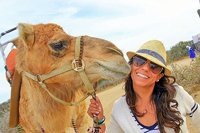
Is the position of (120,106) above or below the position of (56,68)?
below

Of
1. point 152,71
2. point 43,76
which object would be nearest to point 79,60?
point 43,76

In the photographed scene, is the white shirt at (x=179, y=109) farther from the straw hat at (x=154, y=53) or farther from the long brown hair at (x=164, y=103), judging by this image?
the straw hat at (x=154, y=53)

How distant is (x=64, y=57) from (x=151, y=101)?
3.31 ft

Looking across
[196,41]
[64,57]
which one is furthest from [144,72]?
[196,41]

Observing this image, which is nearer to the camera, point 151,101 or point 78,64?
point 151,101

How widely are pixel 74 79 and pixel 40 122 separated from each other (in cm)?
80

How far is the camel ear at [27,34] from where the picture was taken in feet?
14.7

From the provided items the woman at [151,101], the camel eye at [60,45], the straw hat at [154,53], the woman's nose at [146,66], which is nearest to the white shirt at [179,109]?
the woman at [151,101]

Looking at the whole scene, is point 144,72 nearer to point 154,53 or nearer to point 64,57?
point 154,53

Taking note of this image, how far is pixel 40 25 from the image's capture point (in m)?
4.66

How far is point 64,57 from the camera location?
439cm

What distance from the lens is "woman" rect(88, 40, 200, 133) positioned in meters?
3.66

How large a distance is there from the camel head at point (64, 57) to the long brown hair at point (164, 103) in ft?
0.62

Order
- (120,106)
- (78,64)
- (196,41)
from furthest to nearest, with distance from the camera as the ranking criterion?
(196,41) < (78,64) < (120,106)
